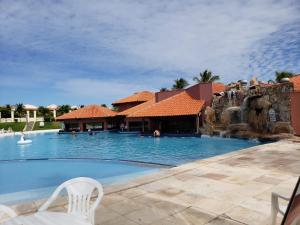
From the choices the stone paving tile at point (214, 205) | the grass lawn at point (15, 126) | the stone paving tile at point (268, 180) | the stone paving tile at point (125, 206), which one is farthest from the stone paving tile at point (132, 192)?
the grass lawn at point (15, 126)

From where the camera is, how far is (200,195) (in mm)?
5312

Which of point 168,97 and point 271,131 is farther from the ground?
point 168,97

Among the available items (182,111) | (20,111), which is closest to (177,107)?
(182,111)

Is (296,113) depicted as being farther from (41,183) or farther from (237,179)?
(41,183)

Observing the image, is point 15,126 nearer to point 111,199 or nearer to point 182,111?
point 182,111

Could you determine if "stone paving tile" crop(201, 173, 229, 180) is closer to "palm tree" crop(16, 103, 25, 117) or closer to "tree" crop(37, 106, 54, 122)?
"tree" crop(37, 106, 54, 122)

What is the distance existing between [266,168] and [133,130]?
3107cm

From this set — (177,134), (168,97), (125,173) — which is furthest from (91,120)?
(125,173)

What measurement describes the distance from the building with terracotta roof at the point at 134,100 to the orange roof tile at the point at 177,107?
36.1 ft

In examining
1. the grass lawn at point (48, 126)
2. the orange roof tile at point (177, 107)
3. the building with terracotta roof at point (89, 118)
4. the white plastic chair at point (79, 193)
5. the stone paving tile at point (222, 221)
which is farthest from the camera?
the grass lawn at point (48, 126)

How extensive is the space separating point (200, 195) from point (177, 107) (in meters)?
24.5

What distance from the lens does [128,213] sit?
175 inches

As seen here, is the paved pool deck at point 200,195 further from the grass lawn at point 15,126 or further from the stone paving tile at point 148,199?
the grass lawn at point 15,126

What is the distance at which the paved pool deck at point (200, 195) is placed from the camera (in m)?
4.21
